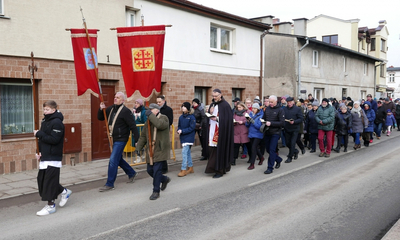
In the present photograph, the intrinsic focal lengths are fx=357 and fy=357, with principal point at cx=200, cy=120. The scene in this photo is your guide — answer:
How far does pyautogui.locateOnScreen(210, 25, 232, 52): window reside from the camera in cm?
1518

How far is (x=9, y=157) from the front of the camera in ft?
28.6

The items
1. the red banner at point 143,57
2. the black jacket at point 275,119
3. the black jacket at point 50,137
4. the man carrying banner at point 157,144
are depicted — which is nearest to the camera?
the black jacket at point 50,137

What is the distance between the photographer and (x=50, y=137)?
558 cm

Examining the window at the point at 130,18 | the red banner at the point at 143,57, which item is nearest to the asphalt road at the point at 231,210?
the red banner at the point at 143,57

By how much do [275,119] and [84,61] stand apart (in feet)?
15.6

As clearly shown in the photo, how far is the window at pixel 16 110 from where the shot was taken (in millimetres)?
8969

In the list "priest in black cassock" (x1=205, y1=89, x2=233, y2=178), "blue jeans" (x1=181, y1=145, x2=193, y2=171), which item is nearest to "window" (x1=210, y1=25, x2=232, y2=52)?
"priest in black cassock" (x1=205, y1=89, x2=233, y2=178)

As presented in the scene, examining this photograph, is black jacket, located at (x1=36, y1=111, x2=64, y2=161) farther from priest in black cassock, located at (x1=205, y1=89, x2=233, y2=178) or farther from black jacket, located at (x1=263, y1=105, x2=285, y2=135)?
black jacket, located at (x1=263, y1=105, x2=285, y2=135)

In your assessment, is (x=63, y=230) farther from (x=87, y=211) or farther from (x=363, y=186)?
(x=363, y=186)

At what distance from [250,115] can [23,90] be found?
6.09m

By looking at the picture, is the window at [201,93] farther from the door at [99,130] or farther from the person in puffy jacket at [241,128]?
the person in puffy jacket at [241,128]

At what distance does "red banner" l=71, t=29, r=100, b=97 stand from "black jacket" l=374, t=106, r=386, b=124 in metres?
13.6

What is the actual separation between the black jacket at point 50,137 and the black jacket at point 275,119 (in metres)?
5.19

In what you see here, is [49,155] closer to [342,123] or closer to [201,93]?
[342,123]
